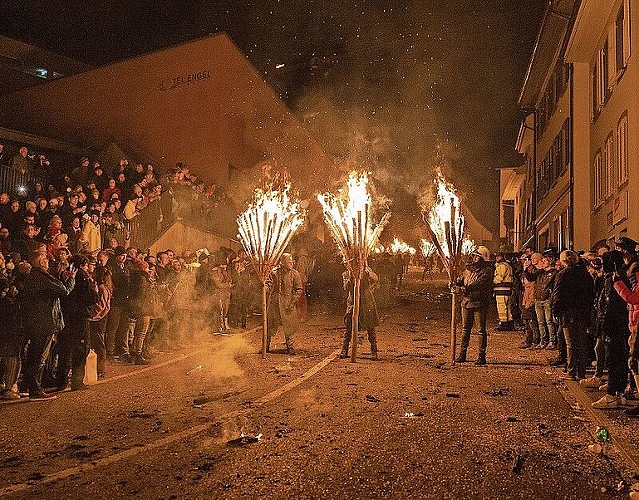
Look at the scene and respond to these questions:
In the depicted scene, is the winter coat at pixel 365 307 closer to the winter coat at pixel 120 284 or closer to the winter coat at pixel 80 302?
the winter coat at pixel 120 284

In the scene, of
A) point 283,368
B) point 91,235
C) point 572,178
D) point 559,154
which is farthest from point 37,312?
point 559,154

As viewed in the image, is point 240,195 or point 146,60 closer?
point 146,60

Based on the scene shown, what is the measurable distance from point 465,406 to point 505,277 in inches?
345

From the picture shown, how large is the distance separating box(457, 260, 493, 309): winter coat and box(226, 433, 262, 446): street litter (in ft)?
19.7

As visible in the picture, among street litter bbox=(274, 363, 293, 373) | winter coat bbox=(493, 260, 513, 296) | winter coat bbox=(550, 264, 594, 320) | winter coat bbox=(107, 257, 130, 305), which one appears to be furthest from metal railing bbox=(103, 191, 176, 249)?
winter coat bbox=(550, 264, 594, 320)

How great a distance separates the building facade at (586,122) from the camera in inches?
581

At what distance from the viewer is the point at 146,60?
68.1 ft

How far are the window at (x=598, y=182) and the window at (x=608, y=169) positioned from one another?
0.60m

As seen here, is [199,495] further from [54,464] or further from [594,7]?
[594,7]

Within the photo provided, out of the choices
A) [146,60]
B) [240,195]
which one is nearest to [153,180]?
[146,60]

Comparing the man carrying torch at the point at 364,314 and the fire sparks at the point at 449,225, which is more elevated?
the fire sparks at the point at 449,225

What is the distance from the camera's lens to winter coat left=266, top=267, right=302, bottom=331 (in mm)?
12375

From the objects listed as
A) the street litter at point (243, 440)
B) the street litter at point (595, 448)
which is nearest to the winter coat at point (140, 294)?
the street litter at point (243, 440)

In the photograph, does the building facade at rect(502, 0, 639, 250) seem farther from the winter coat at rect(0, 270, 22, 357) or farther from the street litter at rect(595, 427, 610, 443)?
the winter coat at rect(0, 270, 22, 357)
